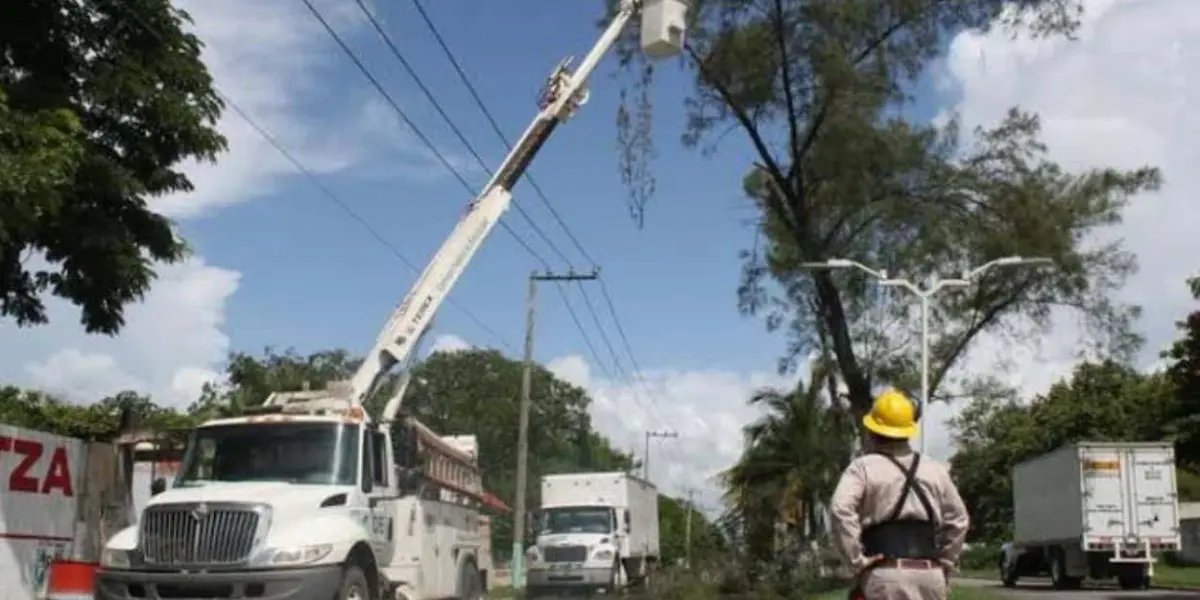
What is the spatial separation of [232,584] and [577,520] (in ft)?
77.5

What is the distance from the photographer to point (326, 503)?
49.5 ft

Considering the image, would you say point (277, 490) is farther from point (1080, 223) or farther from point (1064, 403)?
point (1064, 403)

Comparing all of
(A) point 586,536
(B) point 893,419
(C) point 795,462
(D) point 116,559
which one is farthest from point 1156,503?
(B) point 893,419

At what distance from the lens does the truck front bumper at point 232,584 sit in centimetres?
1411

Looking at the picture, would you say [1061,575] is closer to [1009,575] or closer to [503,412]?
[1009,575]

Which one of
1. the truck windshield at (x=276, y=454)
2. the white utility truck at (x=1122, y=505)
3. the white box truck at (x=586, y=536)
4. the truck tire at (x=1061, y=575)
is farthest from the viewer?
the truck tire at (x=1061, y=575)

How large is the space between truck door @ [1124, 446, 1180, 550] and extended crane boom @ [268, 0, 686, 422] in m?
19.6

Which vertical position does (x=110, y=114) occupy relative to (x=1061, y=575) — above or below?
above

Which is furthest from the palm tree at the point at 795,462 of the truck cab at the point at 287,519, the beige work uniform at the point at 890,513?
the beige work uniform at the point at 890,513

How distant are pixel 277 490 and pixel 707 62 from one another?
1783cm

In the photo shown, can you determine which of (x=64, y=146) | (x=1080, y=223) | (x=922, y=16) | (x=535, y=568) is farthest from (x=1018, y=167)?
(x=64, y=146)

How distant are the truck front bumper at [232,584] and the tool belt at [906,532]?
8.36 m

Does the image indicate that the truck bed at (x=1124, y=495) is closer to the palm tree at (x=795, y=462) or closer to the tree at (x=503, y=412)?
the palm tree at (x=795, y=462)

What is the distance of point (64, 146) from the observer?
47.8ft
